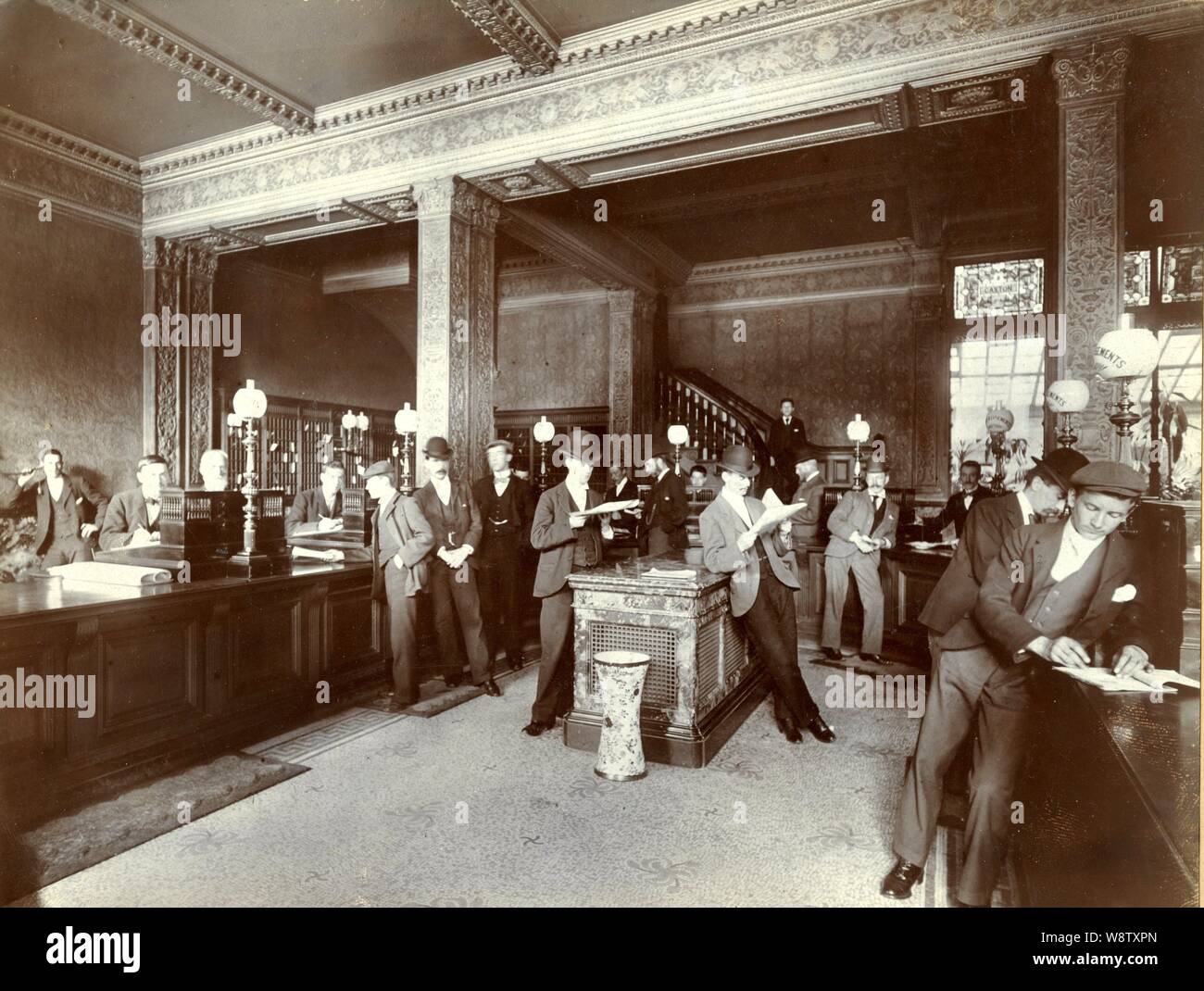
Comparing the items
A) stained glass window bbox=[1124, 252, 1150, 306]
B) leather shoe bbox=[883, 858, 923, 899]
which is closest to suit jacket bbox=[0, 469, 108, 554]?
leather shoe bbox=[883, 858, 923, 899]

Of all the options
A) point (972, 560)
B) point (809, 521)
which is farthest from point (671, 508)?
point (972, 560)

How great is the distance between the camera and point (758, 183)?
9.15 meters

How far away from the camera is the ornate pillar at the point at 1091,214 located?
461 cm

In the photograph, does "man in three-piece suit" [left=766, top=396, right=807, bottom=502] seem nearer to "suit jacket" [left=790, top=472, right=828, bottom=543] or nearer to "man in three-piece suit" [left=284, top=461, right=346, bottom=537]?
"suit jacket" [left=790, top=472, right=828, bottom=543]

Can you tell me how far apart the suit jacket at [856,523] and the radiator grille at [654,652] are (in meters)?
3.18

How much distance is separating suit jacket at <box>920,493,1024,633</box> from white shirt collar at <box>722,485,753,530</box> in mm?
2020

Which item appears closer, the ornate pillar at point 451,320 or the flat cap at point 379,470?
the flat cap at point 379,470

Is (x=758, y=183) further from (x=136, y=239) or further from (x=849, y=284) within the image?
(x=136, y=239)

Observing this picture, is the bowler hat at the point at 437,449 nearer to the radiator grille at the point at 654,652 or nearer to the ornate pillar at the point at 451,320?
the ornate pillar at the point at 451,320

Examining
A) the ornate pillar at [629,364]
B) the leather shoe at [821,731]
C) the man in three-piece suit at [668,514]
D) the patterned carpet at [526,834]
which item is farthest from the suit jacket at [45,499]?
the ornate pillar at [629,364]

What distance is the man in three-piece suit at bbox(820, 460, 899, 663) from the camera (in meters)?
7.09

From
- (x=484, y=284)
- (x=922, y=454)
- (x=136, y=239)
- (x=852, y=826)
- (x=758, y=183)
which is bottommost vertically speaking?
(x=852, y=826)

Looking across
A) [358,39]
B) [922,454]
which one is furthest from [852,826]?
[922,454]
